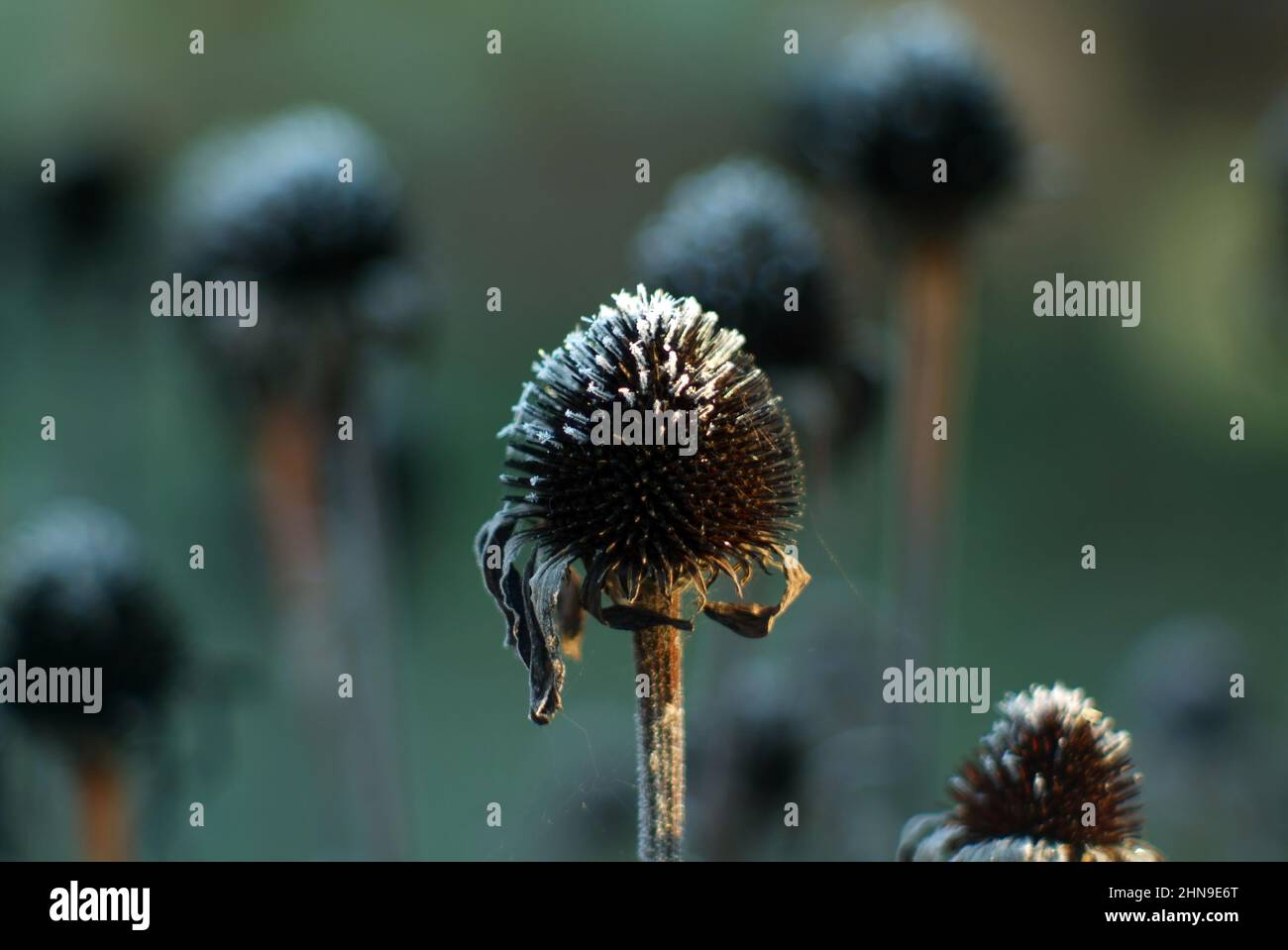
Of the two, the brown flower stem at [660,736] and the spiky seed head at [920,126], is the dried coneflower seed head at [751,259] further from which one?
the brown flower stem at [660,736]

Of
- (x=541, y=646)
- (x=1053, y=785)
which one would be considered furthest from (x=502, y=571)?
(x=1053, y=785)

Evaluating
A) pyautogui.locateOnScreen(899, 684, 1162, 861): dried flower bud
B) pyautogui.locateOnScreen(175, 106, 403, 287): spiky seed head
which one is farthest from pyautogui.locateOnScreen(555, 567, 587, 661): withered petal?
pyautogui.locateOnScreen(175, 106, 403, 287): spiky seed head

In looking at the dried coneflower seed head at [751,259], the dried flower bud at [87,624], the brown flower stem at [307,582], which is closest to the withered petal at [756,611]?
the dried coneflower seed head at [751,259]

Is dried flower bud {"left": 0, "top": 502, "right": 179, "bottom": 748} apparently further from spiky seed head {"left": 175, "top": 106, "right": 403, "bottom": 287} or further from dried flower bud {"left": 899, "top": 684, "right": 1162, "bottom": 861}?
dried flower bud {"left": 899, "top": 684, "right": 1162, "bottom": 861}
